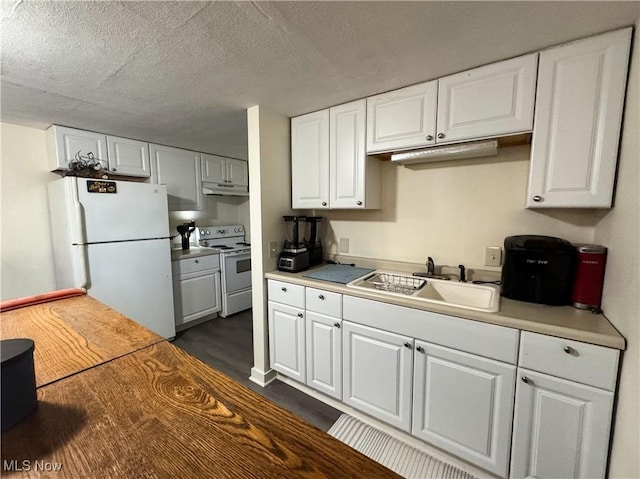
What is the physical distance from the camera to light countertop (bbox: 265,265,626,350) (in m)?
1.05

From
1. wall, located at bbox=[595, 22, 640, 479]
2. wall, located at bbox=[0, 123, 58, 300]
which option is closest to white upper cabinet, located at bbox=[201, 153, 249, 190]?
wall, located at bbox=[0, 123, 58, 300]

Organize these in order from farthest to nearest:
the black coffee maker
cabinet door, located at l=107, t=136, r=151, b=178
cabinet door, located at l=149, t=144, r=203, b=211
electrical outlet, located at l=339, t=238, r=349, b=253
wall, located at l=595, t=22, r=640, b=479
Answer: the black coffee maker → cabinet door, located at l=149, t=144, r=203, b=211 → cabinet door, located at l=107, t=136, r=151, b=178 → electrical outlet, located at l=339, t=238, r=349, b=253 → wall, located at l=595, t=22, r=640, b=479

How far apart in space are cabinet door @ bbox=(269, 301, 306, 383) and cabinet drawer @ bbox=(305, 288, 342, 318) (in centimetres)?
13

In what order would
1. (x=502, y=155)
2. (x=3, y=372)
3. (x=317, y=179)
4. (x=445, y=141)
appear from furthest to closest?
(x=317, y=179), (x=502, y=155), (x=445, y=141), (x=3, y=372)

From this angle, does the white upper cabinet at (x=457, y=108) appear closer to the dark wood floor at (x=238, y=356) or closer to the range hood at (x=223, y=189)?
the dark wood floor at (x=238, y=356)

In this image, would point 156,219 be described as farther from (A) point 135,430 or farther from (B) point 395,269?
(A) point 135,430

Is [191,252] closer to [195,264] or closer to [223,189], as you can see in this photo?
[195,264]

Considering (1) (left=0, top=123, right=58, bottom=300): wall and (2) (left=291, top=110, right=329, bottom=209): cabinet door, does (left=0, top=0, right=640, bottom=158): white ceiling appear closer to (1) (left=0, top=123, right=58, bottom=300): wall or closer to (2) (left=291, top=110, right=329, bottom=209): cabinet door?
(2) (left=291, top=110, right=329, bottom=209): cabinet door

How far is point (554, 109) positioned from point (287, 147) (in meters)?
1.66

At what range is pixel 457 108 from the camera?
1493 millimetres

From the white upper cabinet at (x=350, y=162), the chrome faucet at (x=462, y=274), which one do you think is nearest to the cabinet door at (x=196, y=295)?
the white upper cabinet at (x=350, y=162)

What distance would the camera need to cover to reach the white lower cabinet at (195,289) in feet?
9.74

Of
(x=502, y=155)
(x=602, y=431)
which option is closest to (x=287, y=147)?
(x=502, y=155)

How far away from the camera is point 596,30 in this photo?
1137mm
